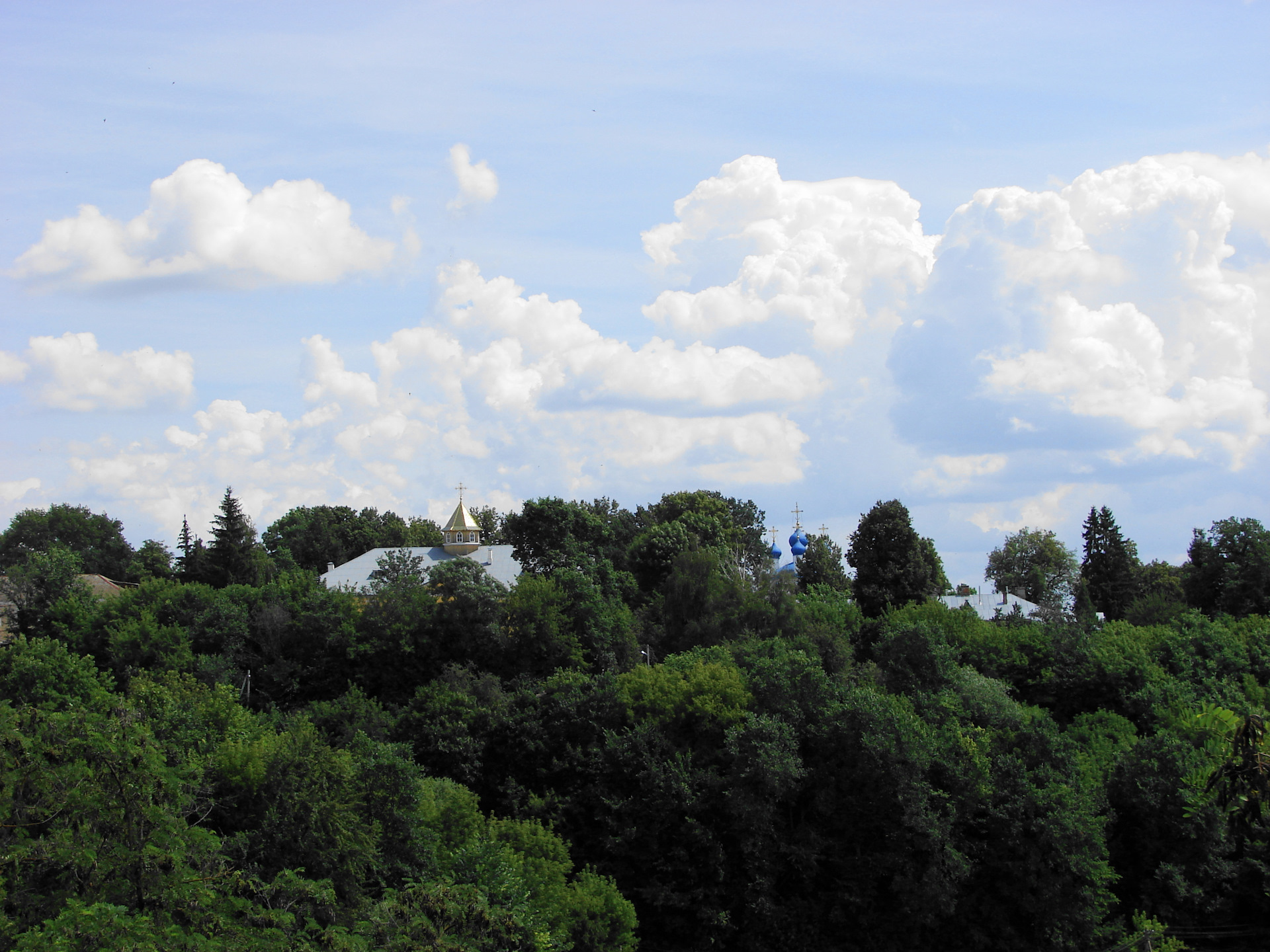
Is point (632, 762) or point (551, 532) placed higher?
point (551, 532)

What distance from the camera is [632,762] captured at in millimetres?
41000

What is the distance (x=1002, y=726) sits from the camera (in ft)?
140

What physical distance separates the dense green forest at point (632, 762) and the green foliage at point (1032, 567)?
30.9 metres

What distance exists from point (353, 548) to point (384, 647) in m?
55.0

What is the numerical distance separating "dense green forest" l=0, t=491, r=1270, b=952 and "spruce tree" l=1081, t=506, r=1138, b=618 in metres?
8.51

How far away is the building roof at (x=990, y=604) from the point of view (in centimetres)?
7694

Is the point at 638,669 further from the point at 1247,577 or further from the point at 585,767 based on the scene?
the point at 1247,577

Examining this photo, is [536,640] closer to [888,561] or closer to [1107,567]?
[888,561]

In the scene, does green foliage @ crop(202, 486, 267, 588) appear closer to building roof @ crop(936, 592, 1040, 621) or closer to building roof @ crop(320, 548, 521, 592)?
building roof @ crop(320, 548, 521, 592)

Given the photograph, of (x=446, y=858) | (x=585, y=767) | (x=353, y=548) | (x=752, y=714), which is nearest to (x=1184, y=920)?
(x=752, y=714)

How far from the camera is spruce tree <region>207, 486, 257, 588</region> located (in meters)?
72.9

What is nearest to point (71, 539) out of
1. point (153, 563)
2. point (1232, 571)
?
point (153, 563)

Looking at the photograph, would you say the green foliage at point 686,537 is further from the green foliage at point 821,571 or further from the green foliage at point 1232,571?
the green foliage at point 1232,571

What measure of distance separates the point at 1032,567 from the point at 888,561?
44738 mm
